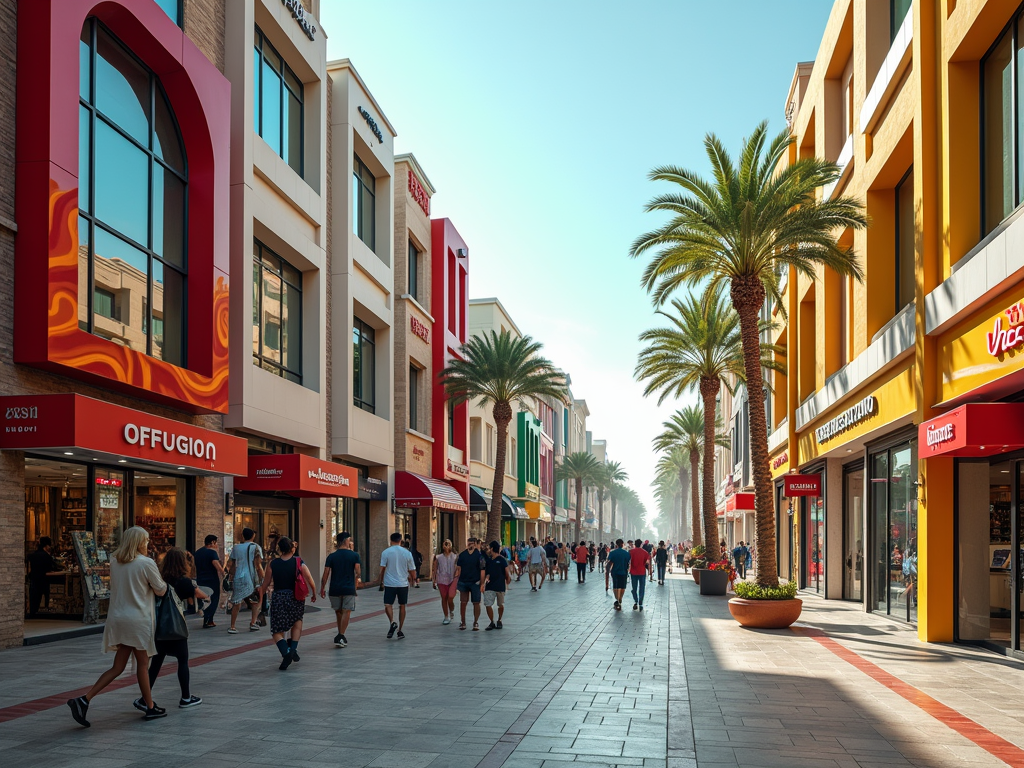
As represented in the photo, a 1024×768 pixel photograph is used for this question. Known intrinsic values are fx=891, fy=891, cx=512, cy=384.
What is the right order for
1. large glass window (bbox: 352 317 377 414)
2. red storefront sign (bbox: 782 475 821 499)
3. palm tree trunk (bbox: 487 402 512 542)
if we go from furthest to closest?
palm tree trunk (bbox: 487 402 512 542), large glass window (bbox: 352 317 377 414), red storefront sign (bbox: 782 475 821 499)

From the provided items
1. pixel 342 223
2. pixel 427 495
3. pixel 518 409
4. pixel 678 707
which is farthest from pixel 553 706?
pixel 518 409

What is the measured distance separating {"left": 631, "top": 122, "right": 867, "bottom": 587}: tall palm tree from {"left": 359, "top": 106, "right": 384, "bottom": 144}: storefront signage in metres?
12.0

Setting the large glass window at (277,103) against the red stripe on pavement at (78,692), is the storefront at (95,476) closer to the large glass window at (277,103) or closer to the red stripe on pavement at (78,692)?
the red stripe on pavement at (78,692)

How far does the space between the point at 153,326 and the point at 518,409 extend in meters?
44.9

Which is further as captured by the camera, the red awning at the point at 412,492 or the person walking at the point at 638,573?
the red awning at the point at 412,492

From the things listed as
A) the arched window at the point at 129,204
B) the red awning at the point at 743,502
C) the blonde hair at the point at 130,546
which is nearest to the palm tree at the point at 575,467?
the red awning at the point at 743,502

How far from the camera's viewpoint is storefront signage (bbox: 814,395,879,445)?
18.2 meters

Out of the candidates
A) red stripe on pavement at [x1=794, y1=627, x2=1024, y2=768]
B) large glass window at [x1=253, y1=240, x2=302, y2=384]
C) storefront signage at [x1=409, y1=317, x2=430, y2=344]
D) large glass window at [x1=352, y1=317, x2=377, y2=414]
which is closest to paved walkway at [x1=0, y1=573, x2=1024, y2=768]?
red stripe on pavement at [x1=794, y1=627, x2=1024, y2=768]

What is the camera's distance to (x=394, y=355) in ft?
107

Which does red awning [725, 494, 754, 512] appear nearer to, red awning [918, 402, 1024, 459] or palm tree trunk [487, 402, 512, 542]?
palm tree trunk [487, 402, 512, 542]

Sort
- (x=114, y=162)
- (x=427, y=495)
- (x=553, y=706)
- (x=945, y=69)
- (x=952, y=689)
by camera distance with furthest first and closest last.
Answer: (x=427, y=495) → (x=114, y=162) → (x=945, y=69) → (x=952, y=689) → (x=553, y=706)

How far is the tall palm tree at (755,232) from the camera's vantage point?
19047mm

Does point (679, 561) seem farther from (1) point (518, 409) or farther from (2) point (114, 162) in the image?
(2) point (114, 162)

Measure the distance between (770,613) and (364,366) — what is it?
57.0ft
